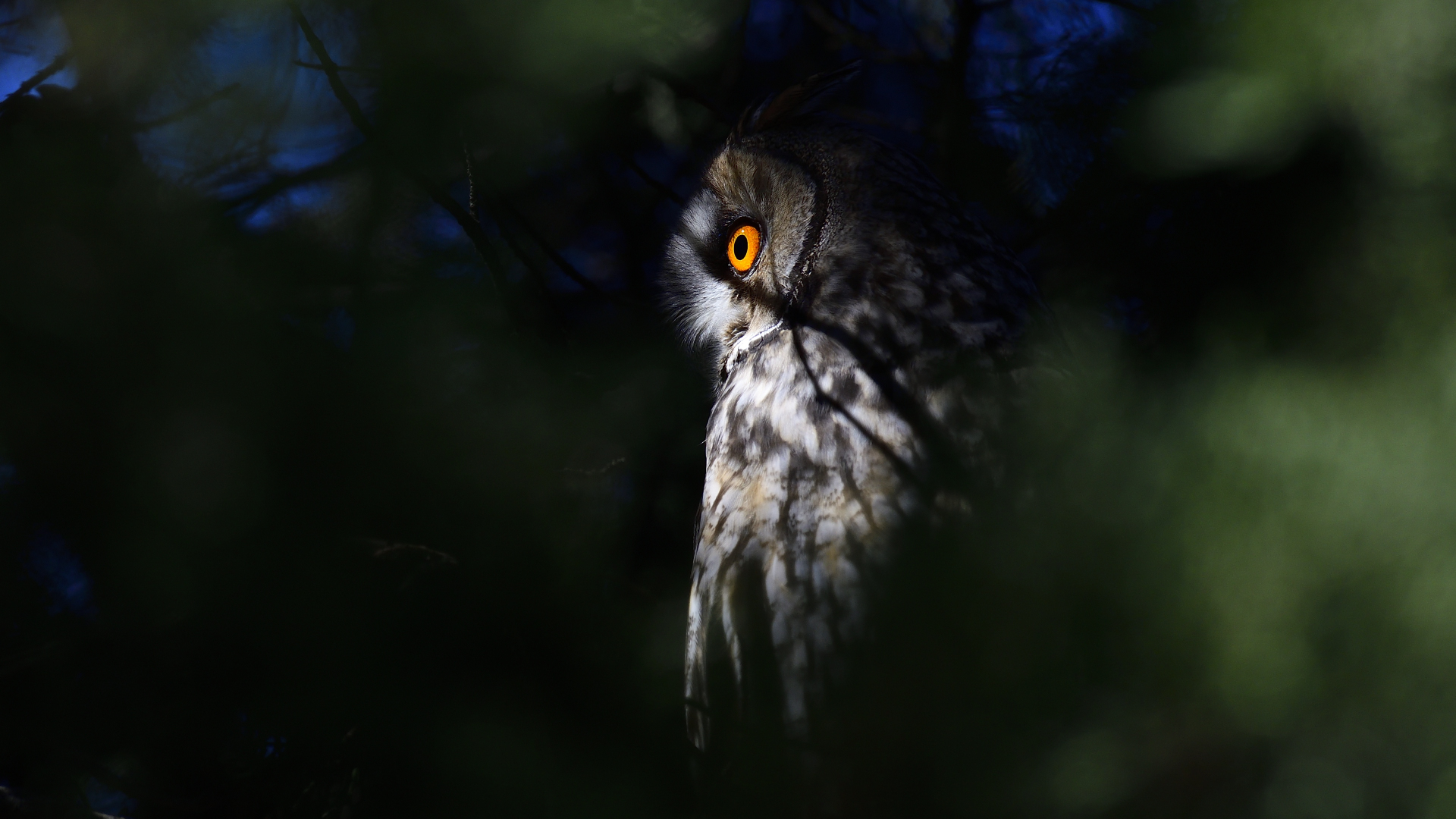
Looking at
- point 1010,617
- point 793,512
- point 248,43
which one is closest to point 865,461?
point 793,512

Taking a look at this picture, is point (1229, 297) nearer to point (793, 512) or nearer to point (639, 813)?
point (639, 813)

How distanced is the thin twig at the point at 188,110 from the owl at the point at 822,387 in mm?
891

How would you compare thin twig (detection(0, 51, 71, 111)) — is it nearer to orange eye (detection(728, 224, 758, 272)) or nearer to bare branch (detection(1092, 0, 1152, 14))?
orange eye (detection(728, 224, 758, 272))

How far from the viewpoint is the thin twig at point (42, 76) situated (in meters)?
0.73

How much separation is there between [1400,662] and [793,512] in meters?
0.85

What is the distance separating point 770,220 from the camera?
5.20ft

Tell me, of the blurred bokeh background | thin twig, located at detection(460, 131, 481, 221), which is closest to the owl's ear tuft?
the blurred bokeh background

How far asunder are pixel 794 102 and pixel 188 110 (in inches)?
48.2

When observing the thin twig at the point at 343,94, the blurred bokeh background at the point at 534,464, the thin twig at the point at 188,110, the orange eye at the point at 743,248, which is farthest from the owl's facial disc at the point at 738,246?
the thin twig at the point at 188,110

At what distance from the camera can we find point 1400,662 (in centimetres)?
36

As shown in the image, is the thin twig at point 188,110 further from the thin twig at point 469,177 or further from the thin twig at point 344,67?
the thin twig at point 469,177

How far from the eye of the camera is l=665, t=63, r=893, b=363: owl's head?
1463 mm

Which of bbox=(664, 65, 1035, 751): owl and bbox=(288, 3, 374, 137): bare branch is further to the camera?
bbox=(664, 65, 1035, 751): owl

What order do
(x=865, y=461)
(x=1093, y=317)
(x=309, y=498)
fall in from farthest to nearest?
1. (x=865, y=461)
2. (x=309, y=498)
3. (x=1093, y=317)
